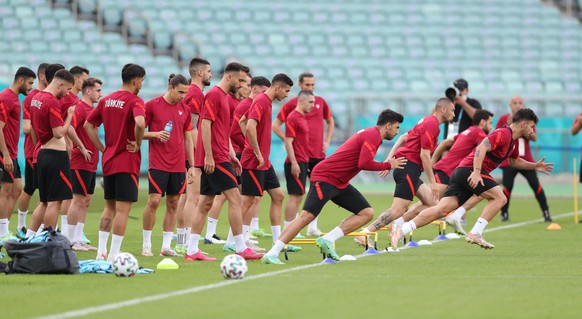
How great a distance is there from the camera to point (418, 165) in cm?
1556

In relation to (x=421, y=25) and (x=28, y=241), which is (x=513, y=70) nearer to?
(x=421, y=25)

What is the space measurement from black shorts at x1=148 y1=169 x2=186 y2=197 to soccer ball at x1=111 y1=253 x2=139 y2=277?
2.33 m

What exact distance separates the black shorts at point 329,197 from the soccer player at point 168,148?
1558mm

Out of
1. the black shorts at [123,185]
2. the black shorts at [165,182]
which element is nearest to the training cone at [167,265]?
the black shorts at [123,185]

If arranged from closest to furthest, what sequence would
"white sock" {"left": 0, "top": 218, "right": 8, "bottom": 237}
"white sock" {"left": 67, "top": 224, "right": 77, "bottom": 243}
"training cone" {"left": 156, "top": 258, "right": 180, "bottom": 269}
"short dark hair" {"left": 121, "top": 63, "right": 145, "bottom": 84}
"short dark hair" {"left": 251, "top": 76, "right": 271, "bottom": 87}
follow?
"training cone" {"left": 156, "top": 258, "right": 180, "bottom": 269}
"short dark hair" {"left": 121, "top": 63, "right": 145, "bottom": 84}
"white sock" {"left": 67, "top": 224, "right": 77, "bottom": 243}
"white sock" {"left": 0, "top": 218, "right": 8, "bottom": 237}
"short dark hair" {"left": 251, "top": 76, "right": 271, "bottom": 87}

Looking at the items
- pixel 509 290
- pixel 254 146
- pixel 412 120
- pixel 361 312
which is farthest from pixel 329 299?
pixel 412 120

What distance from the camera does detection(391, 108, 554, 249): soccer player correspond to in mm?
14586

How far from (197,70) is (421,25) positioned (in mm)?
25130

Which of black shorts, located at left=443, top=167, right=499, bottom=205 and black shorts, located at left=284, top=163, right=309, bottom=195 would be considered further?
black shorts, located at left=284, top=163, right=309, bottom=195

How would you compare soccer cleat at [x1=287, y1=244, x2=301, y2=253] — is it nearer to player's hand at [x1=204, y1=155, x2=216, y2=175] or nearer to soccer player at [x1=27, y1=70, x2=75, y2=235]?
player's hand at [x1=204, y1=155, x2=216, y2=175]

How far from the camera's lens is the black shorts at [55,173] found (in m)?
13.4

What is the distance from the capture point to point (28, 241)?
11539mm

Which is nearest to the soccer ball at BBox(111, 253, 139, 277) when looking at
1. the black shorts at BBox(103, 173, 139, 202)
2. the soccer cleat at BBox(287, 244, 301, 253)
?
A: the black shorts at BBox(103, 173, 139, 202)

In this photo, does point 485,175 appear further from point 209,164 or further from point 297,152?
point 209,164
